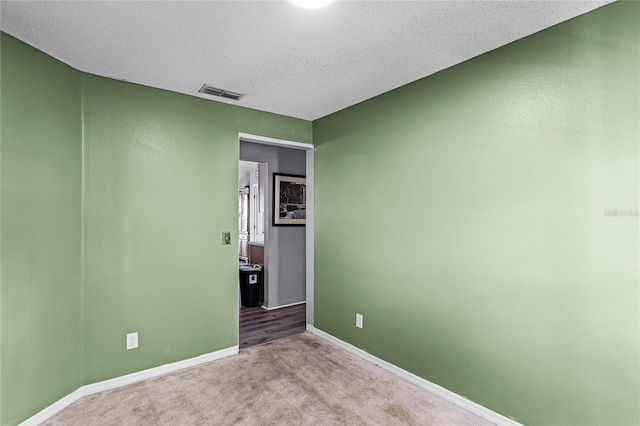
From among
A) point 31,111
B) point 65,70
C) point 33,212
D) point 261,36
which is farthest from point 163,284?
point 261,36

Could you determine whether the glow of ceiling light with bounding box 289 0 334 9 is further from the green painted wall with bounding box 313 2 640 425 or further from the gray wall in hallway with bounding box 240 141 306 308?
the gray wall in hallway with bounding box 240 141 306 308

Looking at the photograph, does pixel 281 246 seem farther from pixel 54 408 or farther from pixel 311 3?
pixel 311 3

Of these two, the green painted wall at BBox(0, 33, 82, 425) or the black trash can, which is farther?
the black trash can

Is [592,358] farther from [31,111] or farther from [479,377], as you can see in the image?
[31,111]

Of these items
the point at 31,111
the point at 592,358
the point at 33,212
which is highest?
the point at 31,111

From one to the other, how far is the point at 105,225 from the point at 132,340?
966 millimetres

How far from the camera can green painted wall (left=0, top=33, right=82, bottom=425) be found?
2070 mm

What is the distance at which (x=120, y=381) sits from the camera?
8.94ft

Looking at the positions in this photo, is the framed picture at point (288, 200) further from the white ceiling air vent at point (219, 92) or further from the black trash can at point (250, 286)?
the white ceiling air vent at point (219, 92)

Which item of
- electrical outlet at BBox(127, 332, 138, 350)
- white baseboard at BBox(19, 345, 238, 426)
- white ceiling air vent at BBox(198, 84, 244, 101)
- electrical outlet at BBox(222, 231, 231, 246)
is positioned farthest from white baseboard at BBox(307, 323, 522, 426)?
white ceiling air vent at BBox(198, 84, 244, 101)

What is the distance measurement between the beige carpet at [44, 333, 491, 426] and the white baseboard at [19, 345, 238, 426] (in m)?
0.06

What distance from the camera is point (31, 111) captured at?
2.21m

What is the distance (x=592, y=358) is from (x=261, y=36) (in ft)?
8.65

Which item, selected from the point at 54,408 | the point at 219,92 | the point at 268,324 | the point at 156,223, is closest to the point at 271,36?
the point at 219,92
